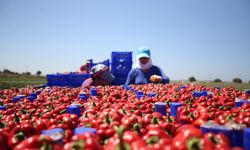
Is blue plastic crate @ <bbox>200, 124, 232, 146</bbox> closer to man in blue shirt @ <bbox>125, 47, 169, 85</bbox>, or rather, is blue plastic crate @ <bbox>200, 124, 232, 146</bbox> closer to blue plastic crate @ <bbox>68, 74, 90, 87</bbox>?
man in blue shirt @ <bbox>125, 47, 169, 85</bbox>

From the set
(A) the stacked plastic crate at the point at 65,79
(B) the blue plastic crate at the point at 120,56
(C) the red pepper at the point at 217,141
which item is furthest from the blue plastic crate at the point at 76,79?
(C) the red pepper at the point at 217,141

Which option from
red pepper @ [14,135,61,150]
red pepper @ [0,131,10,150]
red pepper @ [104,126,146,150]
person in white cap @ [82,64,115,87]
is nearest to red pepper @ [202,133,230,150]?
red pepper @ [104,126,146,150]

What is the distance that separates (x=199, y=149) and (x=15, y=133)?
1.84 metres

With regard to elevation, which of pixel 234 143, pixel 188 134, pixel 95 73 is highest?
pixel 95 73

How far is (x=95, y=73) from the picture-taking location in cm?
1068

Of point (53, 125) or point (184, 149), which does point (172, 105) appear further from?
point (184, 149)

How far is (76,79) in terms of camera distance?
1209 cm

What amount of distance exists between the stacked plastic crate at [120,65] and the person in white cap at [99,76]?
131cm

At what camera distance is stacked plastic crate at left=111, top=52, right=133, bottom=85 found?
41.1 feet

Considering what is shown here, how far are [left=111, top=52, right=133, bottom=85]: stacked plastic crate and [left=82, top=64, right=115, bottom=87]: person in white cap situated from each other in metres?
1.31

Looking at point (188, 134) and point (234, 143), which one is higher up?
point (188, 134)

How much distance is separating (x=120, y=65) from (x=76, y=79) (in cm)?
223

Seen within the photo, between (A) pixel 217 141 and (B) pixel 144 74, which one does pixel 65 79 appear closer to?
(B) pixel 144 74

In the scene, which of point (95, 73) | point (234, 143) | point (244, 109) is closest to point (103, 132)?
point (234, 143)
